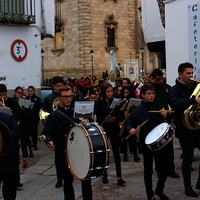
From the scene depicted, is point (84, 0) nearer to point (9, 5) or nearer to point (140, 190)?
point (9, 5)

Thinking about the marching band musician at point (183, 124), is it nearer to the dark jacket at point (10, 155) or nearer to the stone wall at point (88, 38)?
the dark jacket at point (10, 155)

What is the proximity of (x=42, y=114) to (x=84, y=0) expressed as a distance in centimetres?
3431

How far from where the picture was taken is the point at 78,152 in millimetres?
5395

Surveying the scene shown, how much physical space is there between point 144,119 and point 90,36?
118ft

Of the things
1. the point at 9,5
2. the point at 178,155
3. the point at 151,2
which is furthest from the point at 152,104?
the point at 9,5

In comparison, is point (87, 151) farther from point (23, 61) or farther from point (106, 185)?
point (23, 61)

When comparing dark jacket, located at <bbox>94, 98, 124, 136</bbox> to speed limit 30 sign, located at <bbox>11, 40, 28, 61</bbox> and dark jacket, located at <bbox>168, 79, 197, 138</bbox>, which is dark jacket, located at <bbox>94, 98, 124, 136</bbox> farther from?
speed limit 30 sign, located at <bbox>11, 40, 28, 61</bbox>

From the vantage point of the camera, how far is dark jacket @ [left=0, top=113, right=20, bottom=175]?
5.26 metres

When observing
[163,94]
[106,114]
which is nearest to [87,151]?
[106,114]

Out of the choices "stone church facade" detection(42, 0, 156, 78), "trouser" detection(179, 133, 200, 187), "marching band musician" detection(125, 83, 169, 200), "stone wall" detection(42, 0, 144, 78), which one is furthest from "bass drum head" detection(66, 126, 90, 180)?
"stone wall" detection(42, 0, 144, 78)

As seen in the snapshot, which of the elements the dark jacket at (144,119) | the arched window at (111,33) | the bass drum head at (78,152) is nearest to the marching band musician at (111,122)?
the dark jacket at (144,119)

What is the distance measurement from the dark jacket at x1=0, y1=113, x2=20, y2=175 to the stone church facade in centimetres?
3518

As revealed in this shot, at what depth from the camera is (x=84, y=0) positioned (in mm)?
41062

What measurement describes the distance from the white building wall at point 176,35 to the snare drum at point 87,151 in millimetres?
6395
